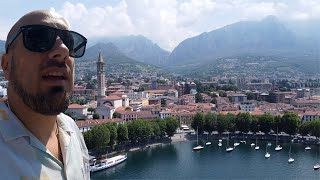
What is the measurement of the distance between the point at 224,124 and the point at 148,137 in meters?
3.84

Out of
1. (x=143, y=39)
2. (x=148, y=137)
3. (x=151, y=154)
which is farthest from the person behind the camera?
(x=143, y=39)

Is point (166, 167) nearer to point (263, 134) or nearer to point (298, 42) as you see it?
point (263, 134)

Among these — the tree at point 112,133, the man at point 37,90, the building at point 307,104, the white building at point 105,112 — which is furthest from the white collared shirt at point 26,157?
the building at point 307,104

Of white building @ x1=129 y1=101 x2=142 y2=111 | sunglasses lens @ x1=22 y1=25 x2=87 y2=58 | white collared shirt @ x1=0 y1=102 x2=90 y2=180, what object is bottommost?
white building @ x1=129 y1=101 x2=142 y2=111

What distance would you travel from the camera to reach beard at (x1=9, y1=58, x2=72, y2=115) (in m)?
0.55

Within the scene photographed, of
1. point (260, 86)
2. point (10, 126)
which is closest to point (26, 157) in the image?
point (10, 126)

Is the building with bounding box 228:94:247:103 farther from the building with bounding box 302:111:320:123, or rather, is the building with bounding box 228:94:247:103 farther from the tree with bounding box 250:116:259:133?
the tree with bounding box 250:116:259:133

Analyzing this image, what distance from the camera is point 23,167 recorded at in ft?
1.65

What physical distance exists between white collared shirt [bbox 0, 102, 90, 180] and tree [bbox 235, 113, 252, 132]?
59.2ft

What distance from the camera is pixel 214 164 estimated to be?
13133 mm

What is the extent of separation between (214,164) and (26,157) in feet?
42.4

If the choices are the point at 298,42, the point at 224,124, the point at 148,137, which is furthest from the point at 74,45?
the point at 298,42

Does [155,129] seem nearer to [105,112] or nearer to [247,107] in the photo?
[105,112]

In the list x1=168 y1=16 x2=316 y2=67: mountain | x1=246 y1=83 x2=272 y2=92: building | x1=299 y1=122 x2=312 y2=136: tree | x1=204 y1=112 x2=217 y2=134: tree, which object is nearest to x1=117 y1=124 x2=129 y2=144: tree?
x1=204 y1=112 x2=217 y2=134: tree
